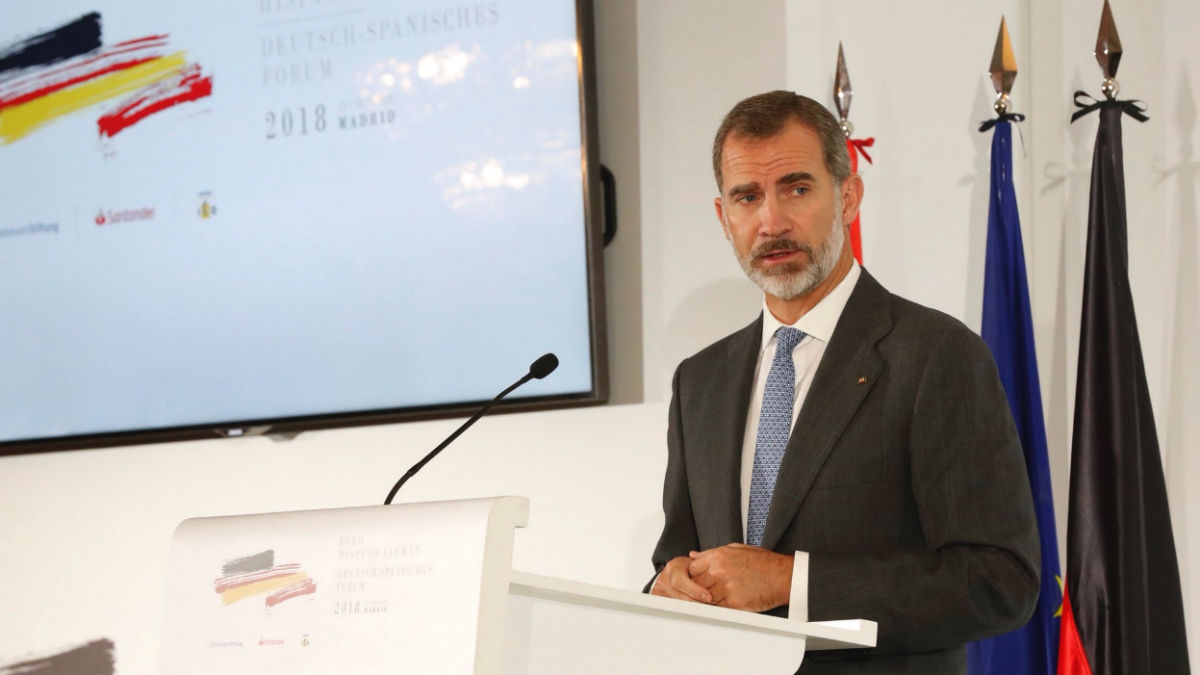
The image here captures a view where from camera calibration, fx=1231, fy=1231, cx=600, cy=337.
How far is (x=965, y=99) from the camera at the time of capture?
2.99m

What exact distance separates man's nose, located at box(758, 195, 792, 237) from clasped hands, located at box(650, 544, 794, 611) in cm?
62

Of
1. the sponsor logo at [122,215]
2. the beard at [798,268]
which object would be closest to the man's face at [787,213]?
the beard at [798,268]

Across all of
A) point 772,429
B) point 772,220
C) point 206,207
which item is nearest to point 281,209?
point 206,207

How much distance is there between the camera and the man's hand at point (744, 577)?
176 cm

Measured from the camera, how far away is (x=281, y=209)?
11.0 ft

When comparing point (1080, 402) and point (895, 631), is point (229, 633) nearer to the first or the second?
point (895, 631)

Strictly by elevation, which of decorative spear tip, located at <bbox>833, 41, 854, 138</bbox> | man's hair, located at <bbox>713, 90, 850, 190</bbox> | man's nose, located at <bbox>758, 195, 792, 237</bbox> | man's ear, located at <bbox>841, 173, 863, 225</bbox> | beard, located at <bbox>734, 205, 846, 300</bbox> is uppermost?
decorative spear tip, located at <bbox>833, 41, 854, 138</bbox>

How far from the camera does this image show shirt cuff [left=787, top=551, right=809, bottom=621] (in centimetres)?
176

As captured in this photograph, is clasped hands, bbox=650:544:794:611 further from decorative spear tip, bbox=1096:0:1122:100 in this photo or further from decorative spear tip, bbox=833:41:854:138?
decorative spear tip, bbox=1096:0:1122:100

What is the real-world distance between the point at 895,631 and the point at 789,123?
922mm

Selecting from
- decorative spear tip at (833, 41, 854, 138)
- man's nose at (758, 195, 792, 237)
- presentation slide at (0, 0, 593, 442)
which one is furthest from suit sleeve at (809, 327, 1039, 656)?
presentation slide at (0, 0, 593, 442)

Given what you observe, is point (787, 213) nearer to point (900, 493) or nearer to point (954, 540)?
point (900, 493)

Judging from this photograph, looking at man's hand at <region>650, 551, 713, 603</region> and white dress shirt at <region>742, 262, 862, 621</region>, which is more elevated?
white dress shirt at <region>742, 262, 862, 621</region>

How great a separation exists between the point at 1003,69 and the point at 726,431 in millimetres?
1166
